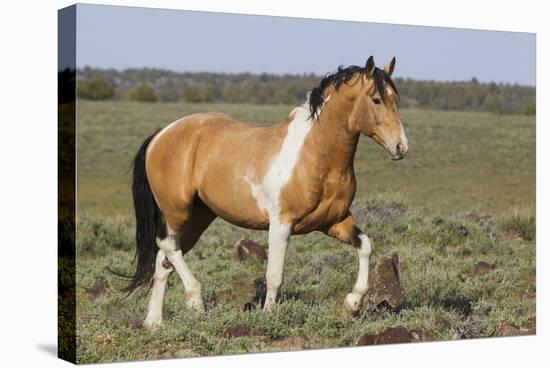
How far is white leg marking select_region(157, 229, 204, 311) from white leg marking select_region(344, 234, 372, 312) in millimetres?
1376

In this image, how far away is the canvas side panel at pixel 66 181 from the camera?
8.75 meters

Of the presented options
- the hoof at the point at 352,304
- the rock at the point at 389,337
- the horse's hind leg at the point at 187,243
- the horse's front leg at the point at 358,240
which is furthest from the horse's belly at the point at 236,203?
the rock at the point at 389,337

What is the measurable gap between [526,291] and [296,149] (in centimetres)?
360

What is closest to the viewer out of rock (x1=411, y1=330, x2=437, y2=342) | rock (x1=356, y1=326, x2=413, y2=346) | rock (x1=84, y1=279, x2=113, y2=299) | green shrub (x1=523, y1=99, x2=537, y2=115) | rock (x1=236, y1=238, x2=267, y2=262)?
rock (x1=356, y1=326, x2=413, y2=346)

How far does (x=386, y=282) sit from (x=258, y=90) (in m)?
7.67

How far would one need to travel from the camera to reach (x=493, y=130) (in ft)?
51.8

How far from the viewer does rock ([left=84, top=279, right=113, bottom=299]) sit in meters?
10.8

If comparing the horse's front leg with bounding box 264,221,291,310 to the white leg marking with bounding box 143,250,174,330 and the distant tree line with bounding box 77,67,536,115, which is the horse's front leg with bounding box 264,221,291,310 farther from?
the distant tree line with bounding box 77,67,536,115

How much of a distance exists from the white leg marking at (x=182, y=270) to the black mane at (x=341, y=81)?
5.69 feet

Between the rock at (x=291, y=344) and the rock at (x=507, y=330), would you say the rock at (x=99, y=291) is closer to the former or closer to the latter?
the rock at (x=291, y=344)

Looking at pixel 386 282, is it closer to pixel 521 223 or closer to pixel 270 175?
pixel 270 175

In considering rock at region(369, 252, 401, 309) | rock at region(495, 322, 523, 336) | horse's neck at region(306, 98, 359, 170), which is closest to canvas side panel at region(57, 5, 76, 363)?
horse's neck at region(306, 98, 359, 170)

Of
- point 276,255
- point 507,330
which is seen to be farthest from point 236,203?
point 507,330

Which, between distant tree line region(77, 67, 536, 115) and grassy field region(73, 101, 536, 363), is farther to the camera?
distant tree line region(77, 67, 536, 115)
